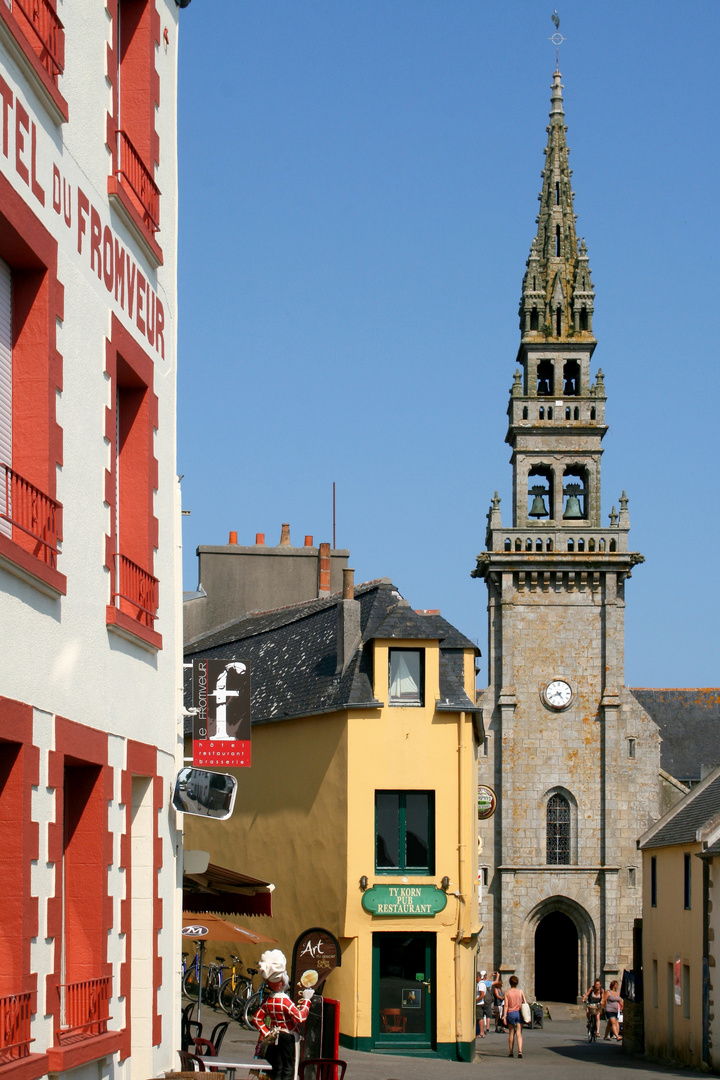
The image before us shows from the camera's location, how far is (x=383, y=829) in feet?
81.4

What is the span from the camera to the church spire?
A: 60.0 meters

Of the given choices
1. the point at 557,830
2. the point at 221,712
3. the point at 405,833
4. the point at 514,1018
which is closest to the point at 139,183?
the point at 221,712

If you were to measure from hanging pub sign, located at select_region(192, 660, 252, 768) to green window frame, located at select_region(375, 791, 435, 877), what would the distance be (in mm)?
8683

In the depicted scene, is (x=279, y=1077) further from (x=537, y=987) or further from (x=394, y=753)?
(x=537, y=987)

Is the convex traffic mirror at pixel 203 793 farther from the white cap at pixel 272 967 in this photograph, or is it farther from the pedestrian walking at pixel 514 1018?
the pedestrian walking at pixel 514 1018

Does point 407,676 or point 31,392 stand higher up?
point 31,392

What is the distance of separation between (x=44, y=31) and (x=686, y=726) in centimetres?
6386

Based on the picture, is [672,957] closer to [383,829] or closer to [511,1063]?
[511,1063]

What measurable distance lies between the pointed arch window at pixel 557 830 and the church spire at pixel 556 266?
751 inches

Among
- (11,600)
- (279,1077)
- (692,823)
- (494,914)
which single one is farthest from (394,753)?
(494,914)

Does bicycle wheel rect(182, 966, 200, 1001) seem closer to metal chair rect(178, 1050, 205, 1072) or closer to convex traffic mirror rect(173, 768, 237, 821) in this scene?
metal chair rect(178, 1050, 205, 1072)

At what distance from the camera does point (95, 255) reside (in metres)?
9.23

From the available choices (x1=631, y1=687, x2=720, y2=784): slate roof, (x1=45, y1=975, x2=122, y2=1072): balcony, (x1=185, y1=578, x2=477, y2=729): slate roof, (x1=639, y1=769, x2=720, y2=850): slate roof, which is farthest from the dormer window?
(x1=631, y1=687, x2=720, y2=784): slate roof

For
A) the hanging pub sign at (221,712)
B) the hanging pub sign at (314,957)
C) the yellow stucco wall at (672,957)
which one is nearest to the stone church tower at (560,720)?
the yellow stucco wall at (672,957)
